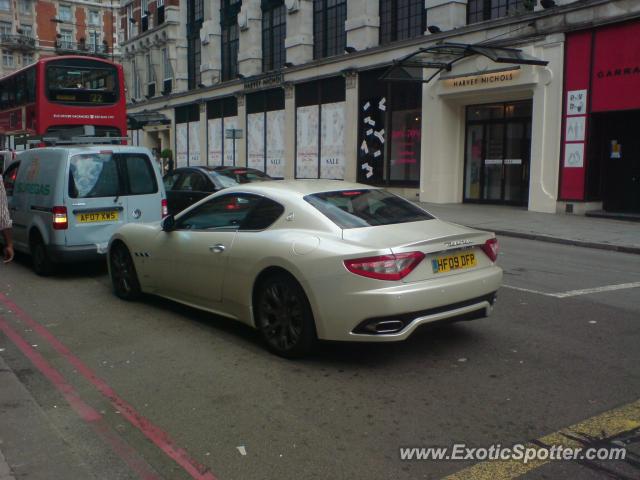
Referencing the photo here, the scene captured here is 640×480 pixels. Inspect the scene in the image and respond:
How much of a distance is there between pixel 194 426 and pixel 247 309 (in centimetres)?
169

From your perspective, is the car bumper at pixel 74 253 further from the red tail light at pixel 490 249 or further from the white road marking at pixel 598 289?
the white road marking at pixel 598 289

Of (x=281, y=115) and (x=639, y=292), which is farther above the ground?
(x=281, y=115)

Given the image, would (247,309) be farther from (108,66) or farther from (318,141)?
(318,141)

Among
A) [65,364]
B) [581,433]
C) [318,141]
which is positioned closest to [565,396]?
[581,433]

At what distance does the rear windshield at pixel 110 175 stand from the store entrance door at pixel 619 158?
12.8 meters

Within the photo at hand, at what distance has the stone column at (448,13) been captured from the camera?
68.1ft

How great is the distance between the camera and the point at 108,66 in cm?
1853

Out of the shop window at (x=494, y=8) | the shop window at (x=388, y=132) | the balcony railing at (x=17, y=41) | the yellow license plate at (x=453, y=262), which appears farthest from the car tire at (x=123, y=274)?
the balcony railing at (x=17, y=41)

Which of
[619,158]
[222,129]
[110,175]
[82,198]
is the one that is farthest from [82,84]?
[222,129]

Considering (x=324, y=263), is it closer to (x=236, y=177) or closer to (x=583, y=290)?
(x=583, y=290)

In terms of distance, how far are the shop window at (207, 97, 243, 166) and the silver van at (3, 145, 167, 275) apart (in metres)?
23.9

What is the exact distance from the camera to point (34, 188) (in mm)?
9422

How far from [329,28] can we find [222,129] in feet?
32.6

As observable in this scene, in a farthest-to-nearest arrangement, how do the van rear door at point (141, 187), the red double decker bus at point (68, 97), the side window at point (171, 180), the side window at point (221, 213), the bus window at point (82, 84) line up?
1. the bus window at point (82, 84)
2. the red double decker bus at point (68, 97)
3. the side window at point (171, 180)
4. the van rear door at point (141, 187)
5. the side window at point (221, 213)
